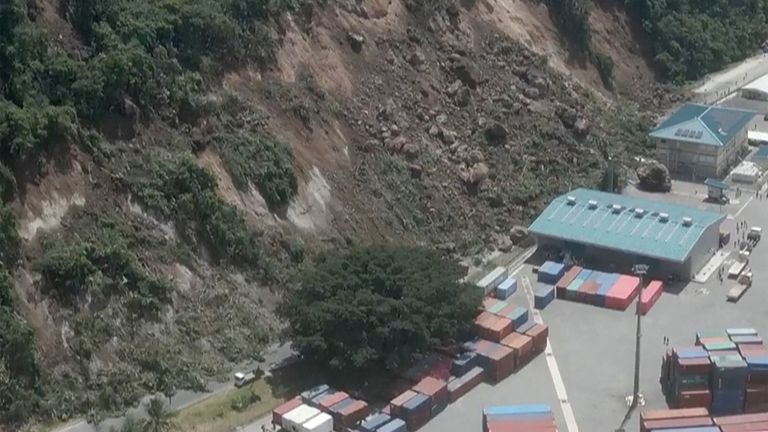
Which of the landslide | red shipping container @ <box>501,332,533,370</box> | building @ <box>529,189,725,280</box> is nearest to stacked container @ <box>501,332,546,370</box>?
red shipping container @ <box>501,332,533,370</box>

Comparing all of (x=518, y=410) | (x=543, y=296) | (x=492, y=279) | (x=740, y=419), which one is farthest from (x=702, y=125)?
(x=518, y=410)

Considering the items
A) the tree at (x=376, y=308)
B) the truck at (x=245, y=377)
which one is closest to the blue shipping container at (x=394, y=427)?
the tree at (x=376, y=308)

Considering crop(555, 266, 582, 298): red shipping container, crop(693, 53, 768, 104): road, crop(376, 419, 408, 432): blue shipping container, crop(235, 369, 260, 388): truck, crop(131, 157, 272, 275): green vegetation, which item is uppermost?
crop(131, 157, 272, 275): green vegetation

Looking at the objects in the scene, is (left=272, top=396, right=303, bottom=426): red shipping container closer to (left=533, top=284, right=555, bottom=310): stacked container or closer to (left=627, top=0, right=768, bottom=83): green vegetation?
(left=533, top=284, right=555, bottom=310): stacked container

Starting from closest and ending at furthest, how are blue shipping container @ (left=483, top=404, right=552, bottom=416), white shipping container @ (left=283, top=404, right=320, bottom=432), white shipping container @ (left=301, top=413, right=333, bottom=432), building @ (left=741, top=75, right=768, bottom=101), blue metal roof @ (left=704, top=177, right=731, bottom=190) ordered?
white shipping container @ (left=301, top=413, right=333, bottom=432)
white shipping container @ (left=283, top=404, right=320, bottom=432)
blue shipping container @ (left=483, top=404, right=552, bottom=416)
blue metal roof @ (left=704, top=177, right=731, bottom=190)
building @ (left=741, top=75, right=768, bottom=101)

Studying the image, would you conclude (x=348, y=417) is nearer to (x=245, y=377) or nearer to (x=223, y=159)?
(x=245, y=377)
